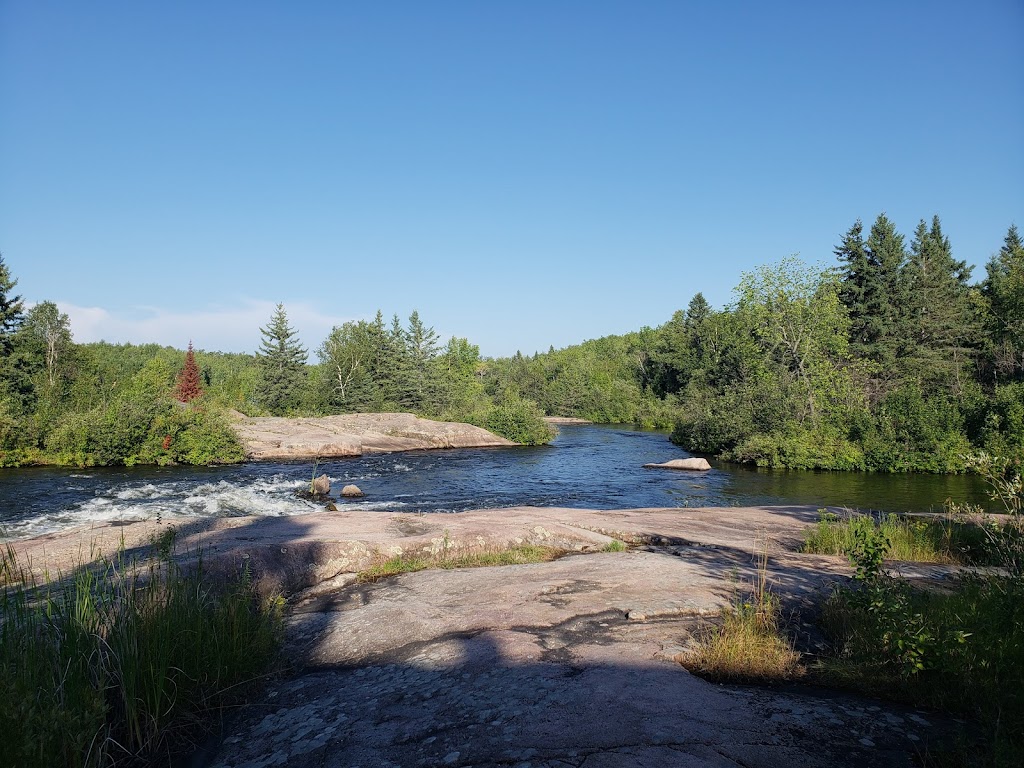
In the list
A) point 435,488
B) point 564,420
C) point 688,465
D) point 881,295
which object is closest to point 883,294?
→ point 881,295

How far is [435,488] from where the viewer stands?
22.2m

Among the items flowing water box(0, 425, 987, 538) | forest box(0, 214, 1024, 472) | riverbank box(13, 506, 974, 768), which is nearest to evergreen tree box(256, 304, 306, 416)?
forest box(0, 214, 1024, 472)

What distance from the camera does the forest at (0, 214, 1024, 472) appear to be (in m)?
27.1

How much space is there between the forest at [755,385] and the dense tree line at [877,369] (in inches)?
4.3

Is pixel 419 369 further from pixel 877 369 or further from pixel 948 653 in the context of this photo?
pixel 948 653

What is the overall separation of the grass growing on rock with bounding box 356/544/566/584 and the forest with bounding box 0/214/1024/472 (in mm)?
14765

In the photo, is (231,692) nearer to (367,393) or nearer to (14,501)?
(14,501)

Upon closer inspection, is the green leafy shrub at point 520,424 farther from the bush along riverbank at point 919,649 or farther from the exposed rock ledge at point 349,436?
the bush along riverbank at point 919,649

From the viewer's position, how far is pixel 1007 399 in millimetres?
27141

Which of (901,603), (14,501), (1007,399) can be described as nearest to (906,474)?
(1007,399)

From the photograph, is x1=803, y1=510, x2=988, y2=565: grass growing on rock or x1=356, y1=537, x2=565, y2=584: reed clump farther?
x1=803, y1=510, x2=988, y2=565: grass growing on rock

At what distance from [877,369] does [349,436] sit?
32993 millimetres

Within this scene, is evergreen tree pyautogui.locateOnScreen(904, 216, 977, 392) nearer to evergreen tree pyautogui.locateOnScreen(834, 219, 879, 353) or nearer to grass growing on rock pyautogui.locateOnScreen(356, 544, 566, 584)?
evergreen tree pyautogui.locateOnScreen(834, 219, 879, 353)

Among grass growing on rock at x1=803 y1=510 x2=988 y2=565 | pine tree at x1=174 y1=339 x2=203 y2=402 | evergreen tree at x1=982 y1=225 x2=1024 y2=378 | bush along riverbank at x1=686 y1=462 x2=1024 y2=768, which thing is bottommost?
grass growing on rock at x1=803 y1=510 x2=988 y2=565
